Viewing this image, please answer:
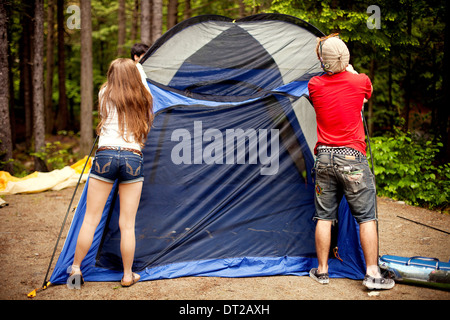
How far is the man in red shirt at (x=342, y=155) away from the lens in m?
3.09

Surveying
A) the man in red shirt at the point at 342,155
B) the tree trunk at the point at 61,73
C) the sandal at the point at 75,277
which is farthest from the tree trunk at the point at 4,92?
the man in red shirt at the point at 342,155

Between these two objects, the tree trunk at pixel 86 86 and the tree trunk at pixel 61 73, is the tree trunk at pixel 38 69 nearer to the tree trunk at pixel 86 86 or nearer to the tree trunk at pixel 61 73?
the tree trunk at pixel 86 86

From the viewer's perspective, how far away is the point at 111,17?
1692cm

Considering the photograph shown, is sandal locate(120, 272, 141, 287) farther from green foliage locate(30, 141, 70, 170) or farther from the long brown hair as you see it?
green foliage locate(30, 141, 70, 170)

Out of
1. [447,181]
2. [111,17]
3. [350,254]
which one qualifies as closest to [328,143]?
[350,254]

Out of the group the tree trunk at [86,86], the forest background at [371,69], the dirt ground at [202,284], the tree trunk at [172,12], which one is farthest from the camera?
the tree trunk at [172,12]

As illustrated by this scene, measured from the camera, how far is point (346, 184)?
10.2 ft

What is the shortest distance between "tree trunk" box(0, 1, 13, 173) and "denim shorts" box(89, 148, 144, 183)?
5668 mm

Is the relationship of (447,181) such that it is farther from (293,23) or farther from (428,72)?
(428,72)

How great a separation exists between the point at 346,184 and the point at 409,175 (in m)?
3.84

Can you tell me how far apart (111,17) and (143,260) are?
15753 millimetres

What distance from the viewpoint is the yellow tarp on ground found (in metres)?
6.62

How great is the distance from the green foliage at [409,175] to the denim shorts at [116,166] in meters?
4.59
